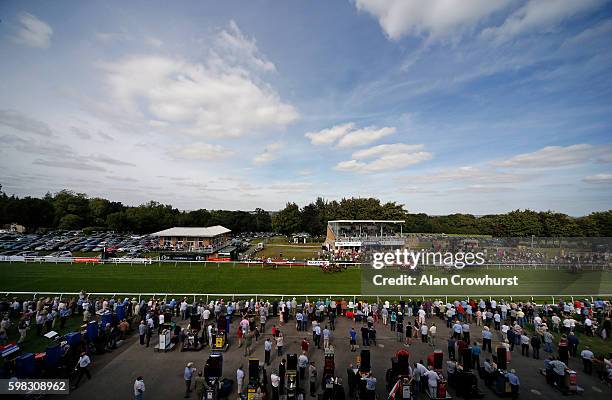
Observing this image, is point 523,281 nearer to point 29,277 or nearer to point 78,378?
point 78,378

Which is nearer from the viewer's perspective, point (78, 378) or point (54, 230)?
point (78, 378)

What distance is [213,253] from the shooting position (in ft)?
117

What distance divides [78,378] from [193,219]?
6894cm

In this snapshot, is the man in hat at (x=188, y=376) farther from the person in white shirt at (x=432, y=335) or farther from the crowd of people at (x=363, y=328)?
the person in white shirt at (x=432, y=335)

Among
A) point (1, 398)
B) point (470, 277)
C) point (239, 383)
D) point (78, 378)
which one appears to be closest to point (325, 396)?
point (239, 383)

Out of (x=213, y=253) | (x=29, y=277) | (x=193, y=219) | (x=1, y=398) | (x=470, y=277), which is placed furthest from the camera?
(x=193, y=219)

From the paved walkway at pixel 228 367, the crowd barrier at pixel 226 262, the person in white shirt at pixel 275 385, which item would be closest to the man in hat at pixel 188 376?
the paved walkway at pixel 228 367

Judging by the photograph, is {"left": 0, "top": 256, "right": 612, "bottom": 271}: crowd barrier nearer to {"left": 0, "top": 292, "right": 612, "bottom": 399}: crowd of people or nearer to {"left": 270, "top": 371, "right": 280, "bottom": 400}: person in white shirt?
{"left": 0, "top": 292, "right": 612, "bottom": 399}: crowd of people

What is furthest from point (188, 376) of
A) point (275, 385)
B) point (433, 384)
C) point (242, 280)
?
point (242, 280)

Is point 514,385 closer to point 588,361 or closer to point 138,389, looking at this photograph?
point 588,361

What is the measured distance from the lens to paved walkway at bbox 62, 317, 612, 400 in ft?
29.9

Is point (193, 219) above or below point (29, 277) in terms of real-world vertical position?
above

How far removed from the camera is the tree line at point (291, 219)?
178 feet

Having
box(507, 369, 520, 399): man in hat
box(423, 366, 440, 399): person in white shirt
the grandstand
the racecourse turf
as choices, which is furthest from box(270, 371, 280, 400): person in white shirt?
the grandstand
